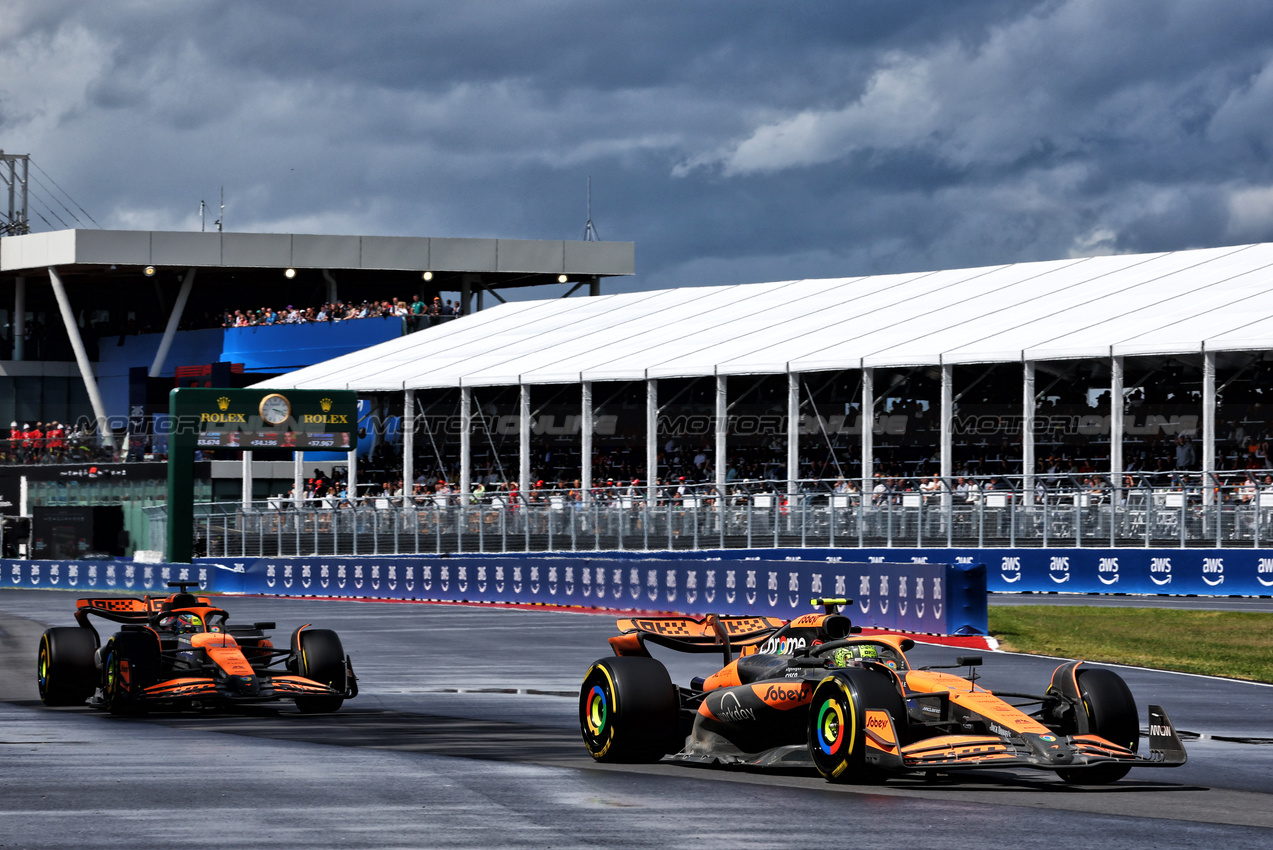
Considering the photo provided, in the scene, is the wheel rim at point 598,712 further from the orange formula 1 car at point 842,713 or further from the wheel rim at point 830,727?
the wheel rim at point 830,727

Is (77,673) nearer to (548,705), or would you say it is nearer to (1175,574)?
(548,705)

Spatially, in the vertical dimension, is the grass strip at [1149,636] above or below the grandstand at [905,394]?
below

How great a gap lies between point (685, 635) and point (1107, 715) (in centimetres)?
334

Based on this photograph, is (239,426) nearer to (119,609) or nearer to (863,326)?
(863,326)

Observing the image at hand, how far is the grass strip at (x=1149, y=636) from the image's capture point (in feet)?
72.7

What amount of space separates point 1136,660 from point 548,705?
8.90 meters

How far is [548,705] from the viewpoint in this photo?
55.3ft

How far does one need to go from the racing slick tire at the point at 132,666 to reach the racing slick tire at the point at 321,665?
129 centimetres

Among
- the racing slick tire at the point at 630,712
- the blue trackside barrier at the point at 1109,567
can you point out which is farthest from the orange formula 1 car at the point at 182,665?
the blue trackside barrier at the point at 1109,567

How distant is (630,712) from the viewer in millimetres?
11781

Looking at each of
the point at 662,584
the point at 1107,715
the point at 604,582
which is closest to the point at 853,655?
the point at 1107,715

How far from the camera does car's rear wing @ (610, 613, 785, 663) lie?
42.5ft

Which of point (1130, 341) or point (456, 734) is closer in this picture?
point (456, 734)

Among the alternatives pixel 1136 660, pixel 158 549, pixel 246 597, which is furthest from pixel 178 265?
pixel 1136 660
